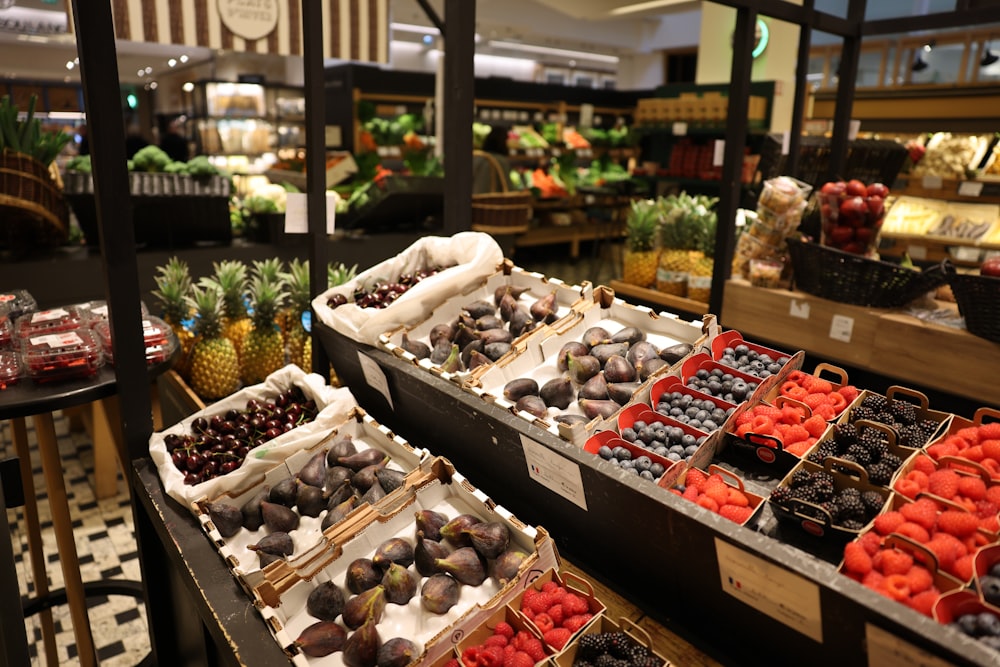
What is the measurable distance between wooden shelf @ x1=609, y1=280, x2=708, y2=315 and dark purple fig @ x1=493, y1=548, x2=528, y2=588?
2.51m

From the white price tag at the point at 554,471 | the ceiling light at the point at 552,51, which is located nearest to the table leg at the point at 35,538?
the white price tag at the point at 554,471

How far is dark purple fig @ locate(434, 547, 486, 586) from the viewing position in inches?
50.2

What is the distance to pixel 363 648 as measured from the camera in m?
1.14

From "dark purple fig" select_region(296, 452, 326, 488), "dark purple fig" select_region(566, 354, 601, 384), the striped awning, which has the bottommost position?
"dark purple fig" select_region(296, 452, 326, 488)

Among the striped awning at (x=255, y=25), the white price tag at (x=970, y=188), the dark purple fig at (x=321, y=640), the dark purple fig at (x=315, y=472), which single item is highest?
the striped awning at (x=255, y=25)

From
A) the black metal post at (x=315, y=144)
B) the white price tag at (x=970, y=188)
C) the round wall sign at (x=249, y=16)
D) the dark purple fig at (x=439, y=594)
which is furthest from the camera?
the white price tag at (x=970, y=188)

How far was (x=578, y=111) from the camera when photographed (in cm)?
1101

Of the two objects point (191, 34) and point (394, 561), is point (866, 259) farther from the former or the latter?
point (191, 34)

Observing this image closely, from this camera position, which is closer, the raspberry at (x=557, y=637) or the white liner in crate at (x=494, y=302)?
the raspberry at (x=557, y=637)

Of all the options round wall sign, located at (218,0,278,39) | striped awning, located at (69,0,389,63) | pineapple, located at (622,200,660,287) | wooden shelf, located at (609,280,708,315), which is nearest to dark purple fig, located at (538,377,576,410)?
wooden shelf, located at (609,280,708,315)

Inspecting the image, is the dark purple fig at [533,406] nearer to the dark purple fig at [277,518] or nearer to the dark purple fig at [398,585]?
the dark purple fig at [398,585]

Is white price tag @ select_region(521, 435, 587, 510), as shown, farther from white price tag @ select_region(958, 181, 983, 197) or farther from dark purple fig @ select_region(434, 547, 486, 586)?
white price tag @ select_region(958, 181, 983, 197)

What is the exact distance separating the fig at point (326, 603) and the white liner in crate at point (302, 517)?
0.24 feet

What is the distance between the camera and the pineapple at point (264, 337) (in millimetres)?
2807
